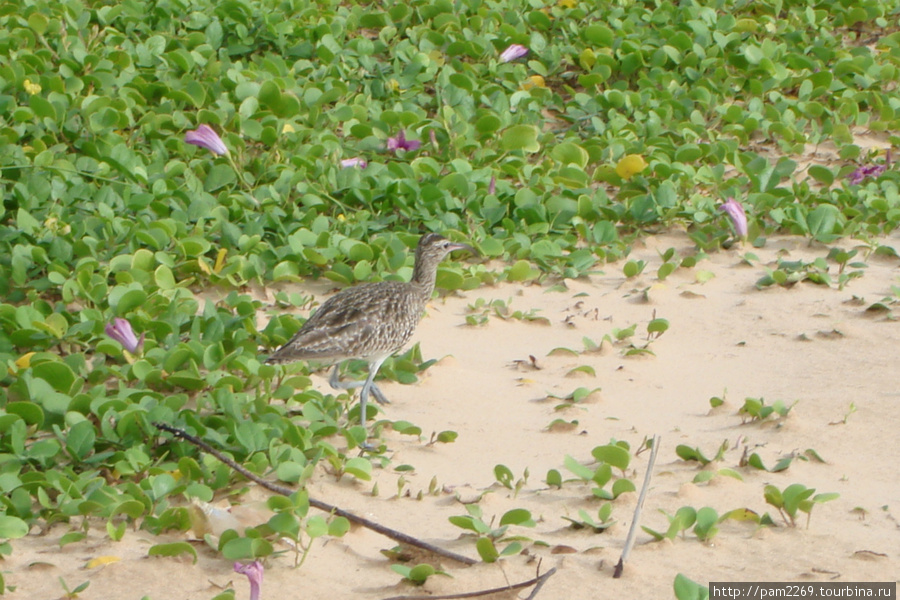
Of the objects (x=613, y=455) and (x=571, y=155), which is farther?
(x=571, y=155)

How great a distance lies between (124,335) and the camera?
6.37 metres

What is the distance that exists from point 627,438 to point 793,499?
119 centimetres

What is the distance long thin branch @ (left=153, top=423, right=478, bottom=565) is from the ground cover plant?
0.08 m

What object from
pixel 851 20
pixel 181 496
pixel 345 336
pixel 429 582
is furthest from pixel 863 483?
pixel 851 20

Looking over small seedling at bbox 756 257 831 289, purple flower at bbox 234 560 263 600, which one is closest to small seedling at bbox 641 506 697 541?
purple flower at bbox 234 560 263 600

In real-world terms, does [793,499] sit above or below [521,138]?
below

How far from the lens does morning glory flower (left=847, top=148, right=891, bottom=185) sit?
9.14m

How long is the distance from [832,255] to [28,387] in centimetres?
530

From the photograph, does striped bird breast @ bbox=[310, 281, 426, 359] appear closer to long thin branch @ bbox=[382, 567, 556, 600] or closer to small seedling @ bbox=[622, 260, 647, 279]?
small seedling @ bbox=[622, 260, 647, 279]

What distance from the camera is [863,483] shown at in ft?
18.2

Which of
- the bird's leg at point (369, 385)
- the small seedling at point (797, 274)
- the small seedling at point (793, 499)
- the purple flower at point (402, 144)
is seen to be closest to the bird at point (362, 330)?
the bird's leg at point (369, 385)

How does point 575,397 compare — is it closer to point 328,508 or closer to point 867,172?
point 328,508

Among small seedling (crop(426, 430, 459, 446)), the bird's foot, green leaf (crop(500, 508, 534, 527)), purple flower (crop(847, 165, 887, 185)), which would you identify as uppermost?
purple flower (crop(847, 165, 887, 185))

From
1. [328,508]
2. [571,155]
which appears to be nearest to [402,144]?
[571,155]
